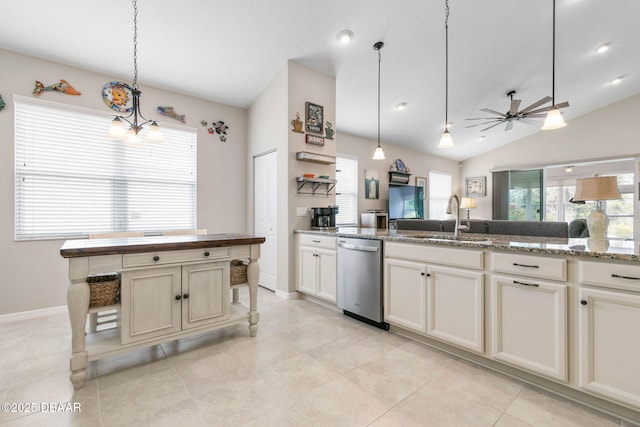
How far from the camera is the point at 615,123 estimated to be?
622 cm

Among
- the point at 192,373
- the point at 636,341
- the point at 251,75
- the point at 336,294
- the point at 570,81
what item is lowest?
the point at 192,373

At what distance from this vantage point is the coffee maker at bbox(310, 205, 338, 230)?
153 inches

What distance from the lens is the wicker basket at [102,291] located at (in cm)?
197

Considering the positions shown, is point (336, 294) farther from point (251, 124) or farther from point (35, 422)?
point (251, 124)

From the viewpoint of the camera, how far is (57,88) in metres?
3.21

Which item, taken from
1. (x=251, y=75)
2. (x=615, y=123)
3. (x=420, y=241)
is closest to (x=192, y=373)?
(x=420, y=241)

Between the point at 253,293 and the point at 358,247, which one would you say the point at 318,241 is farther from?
the point at 253,293

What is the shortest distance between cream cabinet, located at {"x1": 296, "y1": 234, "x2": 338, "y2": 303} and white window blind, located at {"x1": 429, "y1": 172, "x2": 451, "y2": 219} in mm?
5480

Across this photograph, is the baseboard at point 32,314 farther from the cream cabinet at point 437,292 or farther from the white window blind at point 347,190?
the white window blind at point 347,190

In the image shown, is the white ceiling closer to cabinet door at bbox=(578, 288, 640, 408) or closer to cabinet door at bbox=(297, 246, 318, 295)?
cabinet door at bbox=(297, 246, 318, 295)

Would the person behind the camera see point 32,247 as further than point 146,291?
Yes

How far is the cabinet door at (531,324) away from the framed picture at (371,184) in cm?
445

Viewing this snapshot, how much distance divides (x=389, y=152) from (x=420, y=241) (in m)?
4.85

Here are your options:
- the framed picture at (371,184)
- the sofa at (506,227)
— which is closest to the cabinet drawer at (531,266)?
the sofa at (506,227)
